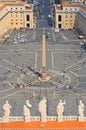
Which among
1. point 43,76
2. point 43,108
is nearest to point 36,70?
point 43,76

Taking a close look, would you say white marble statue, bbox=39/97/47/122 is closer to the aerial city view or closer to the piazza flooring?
the aerial city view

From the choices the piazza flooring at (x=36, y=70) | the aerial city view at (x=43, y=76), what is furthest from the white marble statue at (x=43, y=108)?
the piazza flooring at (x=36, y=70)

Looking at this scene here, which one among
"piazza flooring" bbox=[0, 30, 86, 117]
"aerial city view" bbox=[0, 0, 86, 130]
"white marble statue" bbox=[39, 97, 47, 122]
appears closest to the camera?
"white marble statue" bbox=[39, 97, 47, 122]

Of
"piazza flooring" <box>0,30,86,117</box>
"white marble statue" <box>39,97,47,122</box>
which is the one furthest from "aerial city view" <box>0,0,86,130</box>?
"white marble statue" <box>39,97,47,122</box>

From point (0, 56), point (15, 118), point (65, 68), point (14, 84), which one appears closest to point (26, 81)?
point (14, 84)

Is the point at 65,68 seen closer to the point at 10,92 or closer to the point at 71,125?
the point at 10,92

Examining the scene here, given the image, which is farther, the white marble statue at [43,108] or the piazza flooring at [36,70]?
the piazza flooring at [36,70]

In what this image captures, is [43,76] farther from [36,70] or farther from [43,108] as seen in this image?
[43,108]

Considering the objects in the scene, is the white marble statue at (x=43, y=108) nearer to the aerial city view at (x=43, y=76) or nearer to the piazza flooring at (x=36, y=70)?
the aerial city view at (x=43, y=76)
